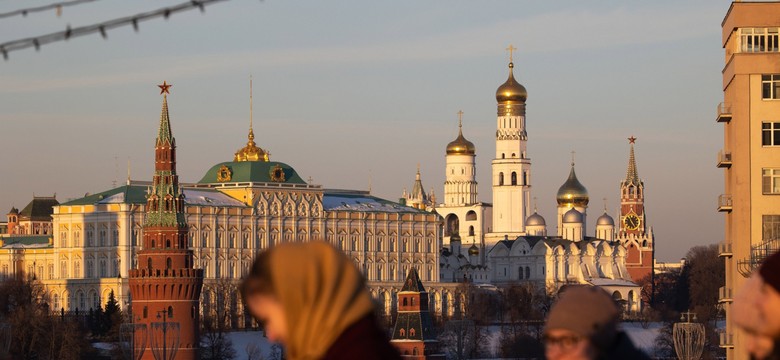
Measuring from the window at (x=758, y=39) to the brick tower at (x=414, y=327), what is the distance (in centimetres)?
9470

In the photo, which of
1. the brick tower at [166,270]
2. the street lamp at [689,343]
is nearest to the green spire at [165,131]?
the brick tower at [166,270]

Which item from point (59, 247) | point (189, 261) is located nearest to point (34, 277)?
point (59, 247)

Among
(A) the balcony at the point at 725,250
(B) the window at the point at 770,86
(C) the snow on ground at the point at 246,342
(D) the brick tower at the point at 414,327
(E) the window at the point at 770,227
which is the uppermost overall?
(B) the window at the point at 770,86

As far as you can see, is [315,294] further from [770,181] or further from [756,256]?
[770,181]

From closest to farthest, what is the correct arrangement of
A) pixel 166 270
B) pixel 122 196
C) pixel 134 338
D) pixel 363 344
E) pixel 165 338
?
pixel 363 344 → pixel 165 338 → pixel 134 338 → pixel 166 270 → pixel 122 196

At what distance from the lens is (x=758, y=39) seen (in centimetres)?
5162

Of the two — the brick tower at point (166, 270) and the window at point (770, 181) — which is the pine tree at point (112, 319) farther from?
the window at point (770, 181)

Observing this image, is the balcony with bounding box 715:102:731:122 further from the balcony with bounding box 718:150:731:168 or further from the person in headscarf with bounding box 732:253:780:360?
the person in headscarf with bounding box 732:253:780:360

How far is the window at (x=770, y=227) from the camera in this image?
50906 mm

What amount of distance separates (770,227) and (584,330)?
42.2 metres

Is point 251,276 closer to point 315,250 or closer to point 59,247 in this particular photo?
point 315,250

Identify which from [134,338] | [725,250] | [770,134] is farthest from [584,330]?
[134,338]

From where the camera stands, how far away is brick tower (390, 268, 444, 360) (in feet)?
487

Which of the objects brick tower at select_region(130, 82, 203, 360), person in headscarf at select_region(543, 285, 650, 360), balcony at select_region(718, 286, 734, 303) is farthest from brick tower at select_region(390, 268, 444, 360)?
person in headscarf at select_region(543, 285, 650, 360)
